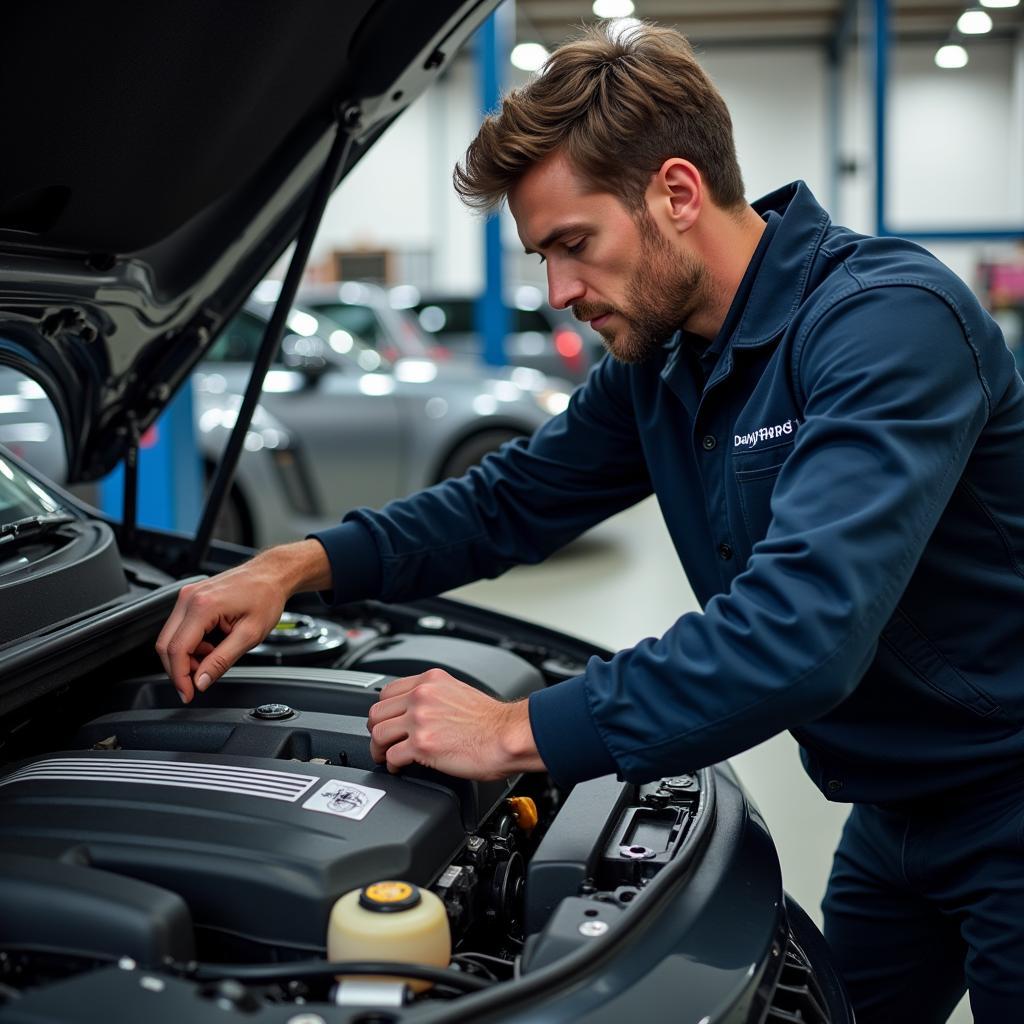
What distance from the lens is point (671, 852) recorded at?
1.22 meters

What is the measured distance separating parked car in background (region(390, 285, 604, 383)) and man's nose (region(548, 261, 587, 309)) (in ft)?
25.9

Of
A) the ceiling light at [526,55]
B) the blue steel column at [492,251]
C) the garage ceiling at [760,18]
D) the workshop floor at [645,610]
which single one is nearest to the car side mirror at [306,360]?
the workshop floor at [645,610]

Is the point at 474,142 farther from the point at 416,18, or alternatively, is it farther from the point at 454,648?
the point at 454,648

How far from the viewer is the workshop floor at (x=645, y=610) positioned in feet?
9.14

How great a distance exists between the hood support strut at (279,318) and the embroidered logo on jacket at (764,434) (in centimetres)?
76

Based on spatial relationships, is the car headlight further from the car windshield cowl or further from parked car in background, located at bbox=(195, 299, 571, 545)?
the car windshield cowl

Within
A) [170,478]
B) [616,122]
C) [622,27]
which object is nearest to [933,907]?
[616,122]

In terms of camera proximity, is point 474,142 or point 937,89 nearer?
point 474,142

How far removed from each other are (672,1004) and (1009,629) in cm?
58

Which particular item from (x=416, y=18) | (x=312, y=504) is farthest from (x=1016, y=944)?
(x=312, y=504)

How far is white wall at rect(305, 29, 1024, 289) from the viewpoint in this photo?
51.3 feet

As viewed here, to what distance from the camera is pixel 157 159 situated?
1.54m

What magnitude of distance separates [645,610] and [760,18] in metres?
13.1

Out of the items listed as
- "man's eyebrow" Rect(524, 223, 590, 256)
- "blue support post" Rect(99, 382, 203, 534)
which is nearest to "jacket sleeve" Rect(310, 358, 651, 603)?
"man's eyebrow" Rect(524, 223, 590, 256)
